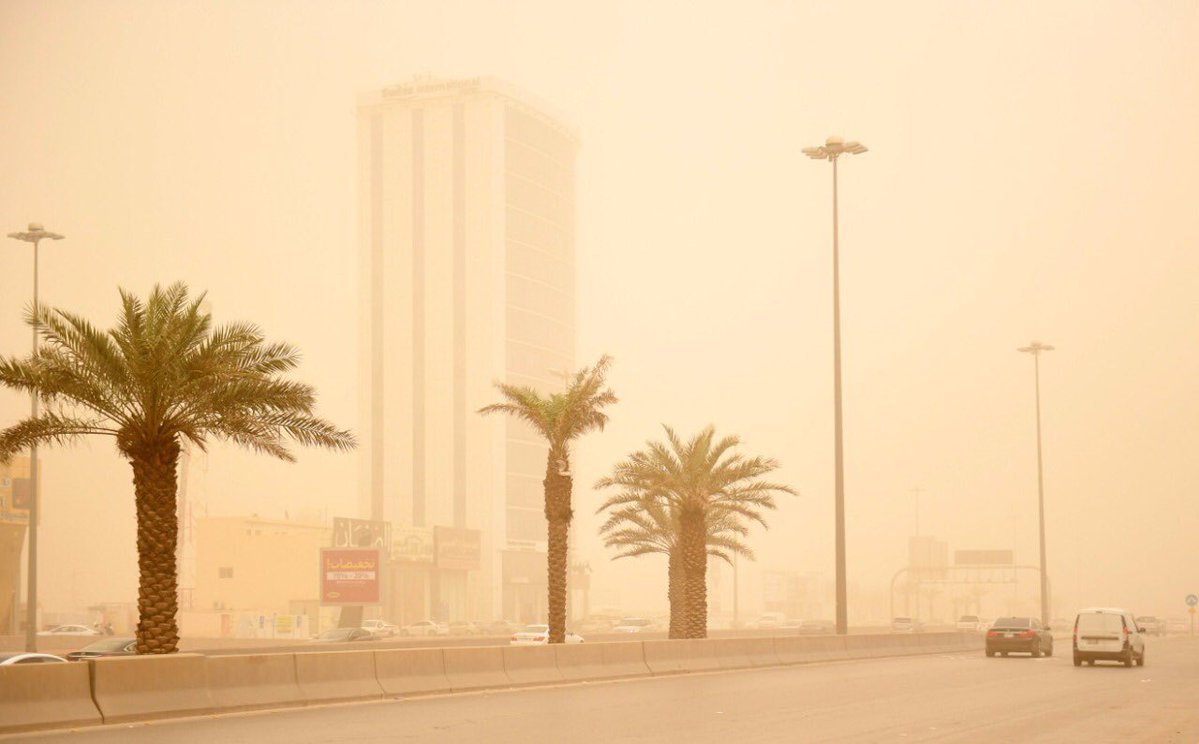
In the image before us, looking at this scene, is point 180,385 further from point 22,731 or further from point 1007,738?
point 1007,738

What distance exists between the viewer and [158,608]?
24.5 metres

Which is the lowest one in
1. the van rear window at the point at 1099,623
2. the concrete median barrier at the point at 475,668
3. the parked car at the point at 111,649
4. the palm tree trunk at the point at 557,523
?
the parked car at the point at 111,649

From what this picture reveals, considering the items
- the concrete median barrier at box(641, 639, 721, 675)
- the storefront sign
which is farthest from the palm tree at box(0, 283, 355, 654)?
the storefront sign

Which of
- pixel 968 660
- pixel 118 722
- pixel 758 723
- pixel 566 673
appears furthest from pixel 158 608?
pixel 968 660

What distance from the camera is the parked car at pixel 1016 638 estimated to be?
154 ft

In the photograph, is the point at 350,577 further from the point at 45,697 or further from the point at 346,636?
the point at 45,697

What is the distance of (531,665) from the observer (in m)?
29.0

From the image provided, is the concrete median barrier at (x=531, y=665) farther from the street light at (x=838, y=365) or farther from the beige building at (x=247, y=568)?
the beige building at (x=247, y=568)

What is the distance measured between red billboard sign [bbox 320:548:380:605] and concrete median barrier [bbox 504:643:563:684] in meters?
74.9

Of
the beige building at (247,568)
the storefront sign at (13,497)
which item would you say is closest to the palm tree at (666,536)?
the storefront sign at (13,497)

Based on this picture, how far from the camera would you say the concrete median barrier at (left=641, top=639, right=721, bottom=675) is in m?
34.4

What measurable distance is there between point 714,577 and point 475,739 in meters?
185

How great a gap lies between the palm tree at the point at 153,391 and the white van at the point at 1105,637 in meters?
24.5

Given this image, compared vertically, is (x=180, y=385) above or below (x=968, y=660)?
above
